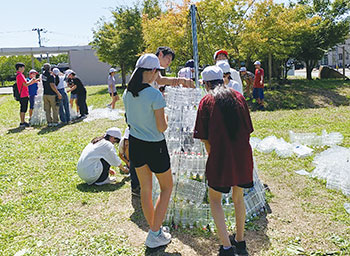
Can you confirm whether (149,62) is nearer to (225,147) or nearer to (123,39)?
(225,147)

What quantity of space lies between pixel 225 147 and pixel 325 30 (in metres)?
17.7

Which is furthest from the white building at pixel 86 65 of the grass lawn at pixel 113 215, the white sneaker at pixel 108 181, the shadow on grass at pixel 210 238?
the shadow on grass at pixel 210 238

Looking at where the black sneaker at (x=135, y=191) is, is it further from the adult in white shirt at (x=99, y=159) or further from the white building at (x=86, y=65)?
the white building at (x=86, y=65)

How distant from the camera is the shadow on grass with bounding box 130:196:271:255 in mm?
3076

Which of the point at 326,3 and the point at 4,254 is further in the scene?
the point at 326,3

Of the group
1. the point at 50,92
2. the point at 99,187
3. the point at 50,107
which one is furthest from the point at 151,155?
the point at 50,107

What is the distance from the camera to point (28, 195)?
182 inches

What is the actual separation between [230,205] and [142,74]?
1696 mm

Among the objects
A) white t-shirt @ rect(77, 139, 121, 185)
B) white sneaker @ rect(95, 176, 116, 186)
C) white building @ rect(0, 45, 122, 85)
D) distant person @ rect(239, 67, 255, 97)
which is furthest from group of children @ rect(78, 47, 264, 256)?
white building @ rect(0, 45, 122, 85)

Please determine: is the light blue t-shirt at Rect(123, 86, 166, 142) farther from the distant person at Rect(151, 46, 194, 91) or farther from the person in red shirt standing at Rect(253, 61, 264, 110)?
the person in red shirt standing at Rect(253, 61, 264, 110)

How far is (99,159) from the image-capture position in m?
4.64

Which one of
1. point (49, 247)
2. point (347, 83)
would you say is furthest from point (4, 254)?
point (347, 83)

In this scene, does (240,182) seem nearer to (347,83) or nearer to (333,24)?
(347,83)

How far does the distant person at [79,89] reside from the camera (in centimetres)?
1044
